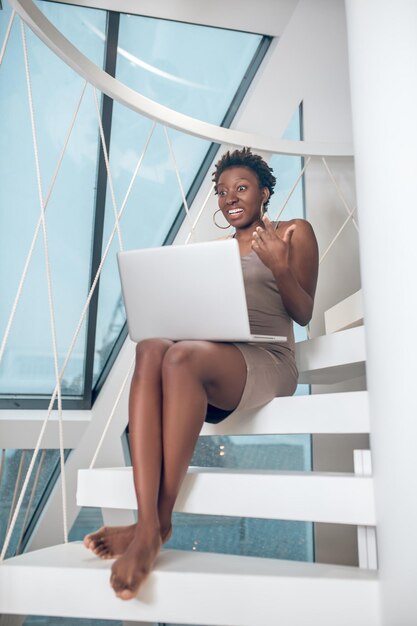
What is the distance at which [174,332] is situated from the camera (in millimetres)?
1357

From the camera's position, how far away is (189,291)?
4.24 feet

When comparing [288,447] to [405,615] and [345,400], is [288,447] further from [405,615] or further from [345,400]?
[405,615]

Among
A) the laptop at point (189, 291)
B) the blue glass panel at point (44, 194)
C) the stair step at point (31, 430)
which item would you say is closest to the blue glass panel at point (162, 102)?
the blue glass panel at point (44, 194)

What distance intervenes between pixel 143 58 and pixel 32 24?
1.48 meters

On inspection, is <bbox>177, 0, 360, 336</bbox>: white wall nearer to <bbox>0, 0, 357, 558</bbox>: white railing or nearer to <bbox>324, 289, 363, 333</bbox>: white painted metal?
<bbox>0, 0, 357, 558</bbox>: white railing

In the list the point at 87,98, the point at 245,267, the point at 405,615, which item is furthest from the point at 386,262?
the point at 87,98

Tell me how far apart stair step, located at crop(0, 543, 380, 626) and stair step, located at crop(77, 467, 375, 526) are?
10 centimetres

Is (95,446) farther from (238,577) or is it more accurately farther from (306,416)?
(238,577)

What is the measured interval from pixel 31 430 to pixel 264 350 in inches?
67.3

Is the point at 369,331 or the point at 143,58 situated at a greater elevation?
the point at 143,58

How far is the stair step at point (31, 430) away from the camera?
2.78m

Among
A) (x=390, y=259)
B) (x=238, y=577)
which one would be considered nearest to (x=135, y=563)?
(x=238, y=577)

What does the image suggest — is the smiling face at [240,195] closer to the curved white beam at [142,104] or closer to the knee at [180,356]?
the curved white beam at [142,104]

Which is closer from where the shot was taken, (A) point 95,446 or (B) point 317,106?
(A) point 95,446
